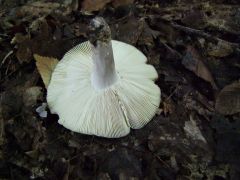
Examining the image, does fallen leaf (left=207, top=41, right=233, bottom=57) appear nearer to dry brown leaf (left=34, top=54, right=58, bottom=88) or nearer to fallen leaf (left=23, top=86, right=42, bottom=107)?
dry brown leaf (left=34, top=54, right=58, bottom=88)

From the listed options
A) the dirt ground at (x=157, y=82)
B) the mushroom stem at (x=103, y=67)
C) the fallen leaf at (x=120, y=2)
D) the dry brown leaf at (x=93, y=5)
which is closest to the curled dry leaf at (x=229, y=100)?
the dirt ground at (x=157, y=82)

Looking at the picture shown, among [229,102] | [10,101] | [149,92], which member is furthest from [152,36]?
[10,101]

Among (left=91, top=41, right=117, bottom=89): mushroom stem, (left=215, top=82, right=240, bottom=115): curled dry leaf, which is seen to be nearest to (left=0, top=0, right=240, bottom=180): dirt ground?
(left=215, top=82, right=240, bottom=115): curled dry leaf

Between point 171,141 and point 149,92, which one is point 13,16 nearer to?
point 149,92

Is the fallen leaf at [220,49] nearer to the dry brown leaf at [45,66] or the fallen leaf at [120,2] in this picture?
the fallen leaf at [120,2]

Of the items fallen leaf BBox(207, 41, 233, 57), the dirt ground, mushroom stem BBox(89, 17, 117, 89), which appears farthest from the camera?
fallen leaf BBox(207, 41, 233, 57)

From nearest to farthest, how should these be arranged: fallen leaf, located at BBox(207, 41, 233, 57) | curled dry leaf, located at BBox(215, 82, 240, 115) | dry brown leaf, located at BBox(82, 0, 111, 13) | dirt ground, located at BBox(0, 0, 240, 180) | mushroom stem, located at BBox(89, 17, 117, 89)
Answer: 1. mushroom stem, located at BBox(89, 17, 117, 89)
2. dirt ground, located at BBox(0, 0, 240, 180)
3. curled dry leaf, located at BBox(215, 82, 240, 115)
4. fallen leaf, located at BBox(207, 41, 233, 57)
5. dry brown leaf, located at BBox(82, 0, 111, 13)
